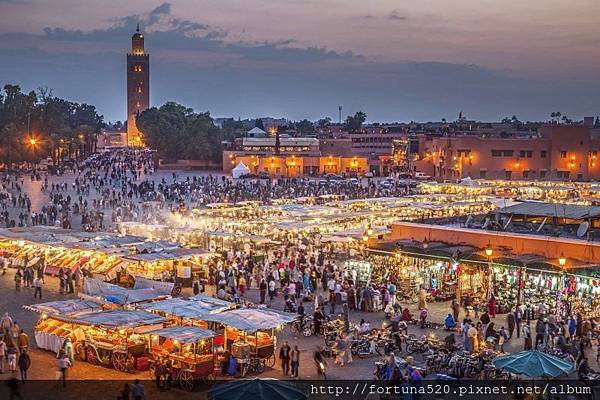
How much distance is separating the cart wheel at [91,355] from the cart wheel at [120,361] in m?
0.58

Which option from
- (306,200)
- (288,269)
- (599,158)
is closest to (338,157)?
(599,158)

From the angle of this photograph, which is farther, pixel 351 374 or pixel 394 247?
pixel 394 247

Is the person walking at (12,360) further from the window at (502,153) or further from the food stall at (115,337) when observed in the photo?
the window at (502,153)

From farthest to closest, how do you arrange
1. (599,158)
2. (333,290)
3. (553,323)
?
(599,158) < (333,290) < (553,323)

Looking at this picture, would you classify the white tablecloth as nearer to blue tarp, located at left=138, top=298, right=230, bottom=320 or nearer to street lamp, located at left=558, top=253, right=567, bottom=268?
blue tarp, located at left=138, top=298, right=230, bottom=320

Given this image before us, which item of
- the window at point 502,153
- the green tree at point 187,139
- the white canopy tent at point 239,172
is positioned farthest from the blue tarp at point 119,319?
the green tree at point 187,139

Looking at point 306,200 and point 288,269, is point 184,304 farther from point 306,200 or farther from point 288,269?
point 306,200

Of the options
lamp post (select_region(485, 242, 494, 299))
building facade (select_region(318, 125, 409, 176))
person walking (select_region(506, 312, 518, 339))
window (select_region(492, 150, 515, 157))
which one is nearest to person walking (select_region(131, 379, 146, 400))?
person walking (select_region(506, 312, 518, 339))

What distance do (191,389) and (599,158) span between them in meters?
67.1

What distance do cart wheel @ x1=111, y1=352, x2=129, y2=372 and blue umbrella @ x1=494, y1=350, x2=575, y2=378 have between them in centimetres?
734

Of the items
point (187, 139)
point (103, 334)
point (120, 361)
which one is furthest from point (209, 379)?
point (187, 139)

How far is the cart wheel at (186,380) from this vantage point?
15.3 meters

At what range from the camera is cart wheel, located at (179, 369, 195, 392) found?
15266 millimetres

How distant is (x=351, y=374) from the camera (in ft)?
53.5
